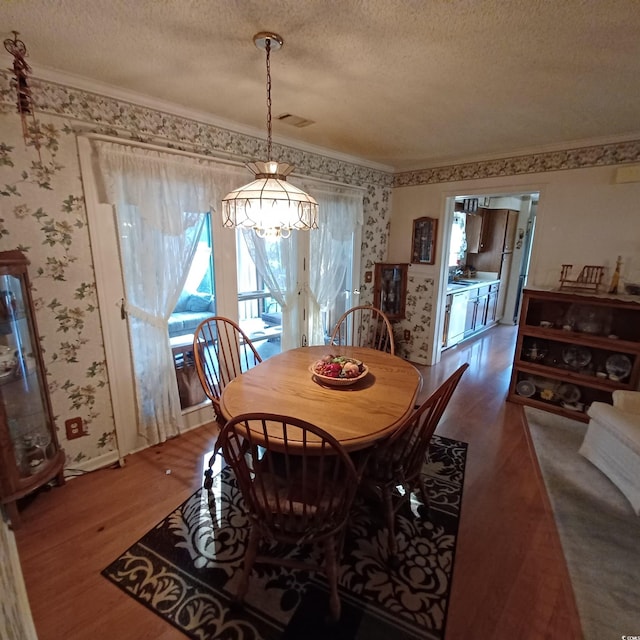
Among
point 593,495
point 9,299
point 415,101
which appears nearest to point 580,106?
point 415,101

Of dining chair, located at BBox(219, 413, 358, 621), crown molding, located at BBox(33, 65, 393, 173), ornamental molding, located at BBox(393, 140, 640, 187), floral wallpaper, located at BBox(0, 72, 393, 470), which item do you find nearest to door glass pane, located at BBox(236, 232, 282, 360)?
crown molding, located at BBox(33, 65, 393, 173)

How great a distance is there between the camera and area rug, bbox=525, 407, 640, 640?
1.46 meters

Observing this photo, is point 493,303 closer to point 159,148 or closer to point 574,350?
point 574,350

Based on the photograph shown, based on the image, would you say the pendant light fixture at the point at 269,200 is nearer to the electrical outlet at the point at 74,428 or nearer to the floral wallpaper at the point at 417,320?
the electrical outlet at the point at 74,428

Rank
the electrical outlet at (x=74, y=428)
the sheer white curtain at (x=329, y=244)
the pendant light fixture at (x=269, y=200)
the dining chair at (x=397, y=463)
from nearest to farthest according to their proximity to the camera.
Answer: the pendant light fixture at (x=269, y=200), the dining chair at (x=397, y=463), the electrical outlet at (x=74, y=428), the sheer white curtain at (x=329, y=244)

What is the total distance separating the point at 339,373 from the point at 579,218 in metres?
2.84

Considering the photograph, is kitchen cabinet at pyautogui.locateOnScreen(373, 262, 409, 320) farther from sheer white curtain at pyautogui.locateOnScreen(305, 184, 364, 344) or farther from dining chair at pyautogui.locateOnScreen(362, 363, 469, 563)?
dining chair at pyautogui.locateOnScreen(362, 363, 469, 563)

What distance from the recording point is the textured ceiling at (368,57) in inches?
51.6

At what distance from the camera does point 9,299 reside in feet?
5.76

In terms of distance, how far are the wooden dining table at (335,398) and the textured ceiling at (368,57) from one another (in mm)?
1632

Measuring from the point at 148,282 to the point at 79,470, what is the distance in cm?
131

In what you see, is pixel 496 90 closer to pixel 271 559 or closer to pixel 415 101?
pixel 415 101

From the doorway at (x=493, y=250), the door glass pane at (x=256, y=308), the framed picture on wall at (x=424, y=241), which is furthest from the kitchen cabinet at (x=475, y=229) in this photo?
the door glass pane at (x=256, y=308)

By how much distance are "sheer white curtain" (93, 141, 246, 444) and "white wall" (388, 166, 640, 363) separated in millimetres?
2785
